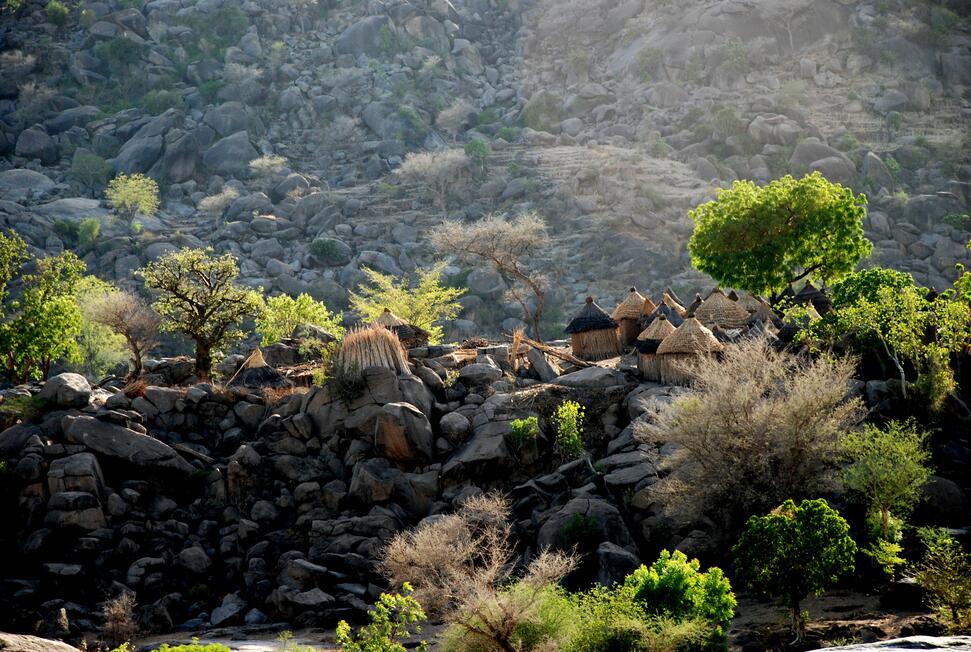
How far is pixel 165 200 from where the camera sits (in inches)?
3634

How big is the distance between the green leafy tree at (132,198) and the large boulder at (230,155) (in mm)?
8772

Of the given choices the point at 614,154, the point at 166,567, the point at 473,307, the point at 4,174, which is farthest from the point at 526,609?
the point at 4,174

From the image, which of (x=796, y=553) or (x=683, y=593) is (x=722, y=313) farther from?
(x=683, y=593)

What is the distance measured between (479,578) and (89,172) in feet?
281

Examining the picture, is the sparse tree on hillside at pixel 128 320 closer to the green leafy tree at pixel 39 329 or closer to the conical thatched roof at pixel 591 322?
the green leafy tree at pixel 39 329

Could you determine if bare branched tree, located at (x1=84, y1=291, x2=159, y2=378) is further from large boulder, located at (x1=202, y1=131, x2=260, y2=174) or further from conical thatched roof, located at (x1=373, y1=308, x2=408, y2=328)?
large boulder, located at (x1=202, y1=131, x2=260, y2=174)

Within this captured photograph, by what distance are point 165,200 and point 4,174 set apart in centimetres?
1477

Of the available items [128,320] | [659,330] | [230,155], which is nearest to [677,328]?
[659,330]

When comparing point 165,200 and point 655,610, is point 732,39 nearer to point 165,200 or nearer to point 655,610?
point 165,200

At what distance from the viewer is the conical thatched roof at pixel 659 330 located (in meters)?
32.9

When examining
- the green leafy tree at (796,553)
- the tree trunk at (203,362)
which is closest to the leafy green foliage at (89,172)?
the tree trunk at (203,362)

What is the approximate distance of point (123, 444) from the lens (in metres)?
30.7

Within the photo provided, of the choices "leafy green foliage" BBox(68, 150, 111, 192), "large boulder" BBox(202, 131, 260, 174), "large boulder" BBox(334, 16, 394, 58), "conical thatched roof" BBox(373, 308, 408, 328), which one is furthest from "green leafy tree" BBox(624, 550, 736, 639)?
"large boulder" BBox(334, 16, 394, 58)

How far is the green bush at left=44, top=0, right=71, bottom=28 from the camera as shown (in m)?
113
